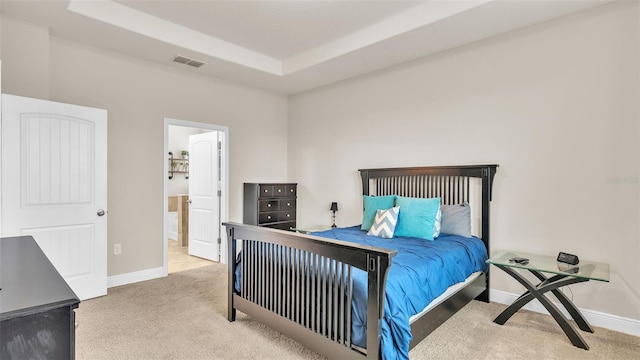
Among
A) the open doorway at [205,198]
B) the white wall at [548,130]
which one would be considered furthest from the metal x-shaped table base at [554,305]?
the open doorway at [205,198]

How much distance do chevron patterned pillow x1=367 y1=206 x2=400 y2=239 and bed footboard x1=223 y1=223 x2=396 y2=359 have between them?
1.25 m

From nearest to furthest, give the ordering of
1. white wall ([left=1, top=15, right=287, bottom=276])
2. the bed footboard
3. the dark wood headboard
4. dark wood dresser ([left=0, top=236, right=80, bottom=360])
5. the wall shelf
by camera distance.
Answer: dark wood dresser ([left=0, top=236, right=80, bottom=360]) → the bed footboard → white wall ([left=1, top=15, right=287, bottom=276]) → the dark wood headboard → the wall shelf

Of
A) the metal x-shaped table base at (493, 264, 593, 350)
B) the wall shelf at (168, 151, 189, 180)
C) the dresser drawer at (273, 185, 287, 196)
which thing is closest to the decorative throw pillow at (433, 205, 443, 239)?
the metal x-shaped table base at (493, 264, 593, 350)

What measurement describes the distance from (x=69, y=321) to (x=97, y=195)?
110 inches

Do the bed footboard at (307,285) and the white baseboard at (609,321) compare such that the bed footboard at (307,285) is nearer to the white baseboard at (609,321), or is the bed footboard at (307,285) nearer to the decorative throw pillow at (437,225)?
the decorative throw pillow at (437,225)

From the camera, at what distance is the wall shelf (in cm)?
670

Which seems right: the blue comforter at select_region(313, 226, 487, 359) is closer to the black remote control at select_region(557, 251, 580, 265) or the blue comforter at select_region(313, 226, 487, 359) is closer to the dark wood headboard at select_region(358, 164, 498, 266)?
the dark wood headboard at select_region(358, 164, 498, 266)

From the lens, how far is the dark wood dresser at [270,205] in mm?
4828

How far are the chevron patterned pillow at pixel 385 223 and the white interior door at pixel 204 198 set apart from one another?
2.46 meters

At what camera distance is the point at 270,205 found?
503 centimetres

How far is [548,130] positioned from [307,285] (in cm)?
257

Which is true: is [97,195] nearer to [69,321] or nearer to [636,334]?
[69,321]

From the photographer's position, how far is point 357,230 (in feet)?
12.3

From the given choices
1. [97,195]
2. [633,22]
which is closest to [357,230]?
Answer: [97,195]
